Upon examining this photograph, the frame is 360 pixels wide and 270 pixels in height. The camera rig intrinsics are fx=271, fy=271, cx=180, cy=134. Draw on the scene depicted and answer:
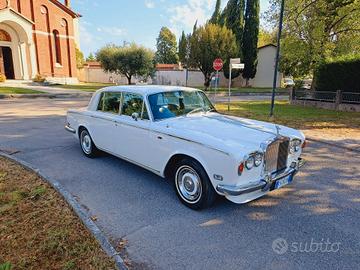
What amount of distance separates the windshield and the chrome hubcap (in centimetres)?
221

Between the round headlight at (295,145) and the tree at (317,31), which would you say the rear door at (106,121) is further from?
the tree at (317,31)

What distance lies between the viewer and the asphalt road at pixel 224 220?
9.32 feet

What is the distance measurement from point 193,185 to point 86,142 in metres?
3.25

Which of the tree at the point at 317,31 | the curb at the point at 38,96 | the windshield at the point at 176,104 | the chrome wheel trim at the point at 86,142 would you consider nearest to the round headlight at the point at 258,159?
the windshield at the point at 176,104

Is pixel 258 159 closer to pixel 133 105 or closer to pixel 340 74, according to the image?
pixel 133 105

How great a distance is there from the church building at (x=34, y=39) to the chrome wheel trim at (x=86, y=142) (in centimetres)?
2853

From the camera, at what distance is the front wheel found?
3.63m

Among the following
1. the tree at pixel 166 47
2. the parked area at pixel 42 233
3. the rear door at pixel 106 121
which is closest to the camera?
the parked area at pixel 42 233

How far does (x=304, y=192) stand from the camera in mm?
4445

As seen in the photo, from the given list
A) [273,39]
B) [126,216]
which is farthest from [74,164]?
[273,39]

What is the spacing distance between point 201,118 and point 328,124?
27.6 ft

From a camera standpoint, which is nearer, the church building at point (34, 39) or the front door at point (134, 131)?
the front door at point (134, 131)

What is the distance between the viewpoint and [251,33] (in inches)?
1491

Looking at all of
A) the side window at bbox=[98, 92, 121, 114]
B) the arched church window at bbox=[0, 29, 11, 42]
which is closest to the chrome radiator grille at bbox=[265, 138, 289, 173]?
the side window at bbox=[98, 92, 121, 114]
